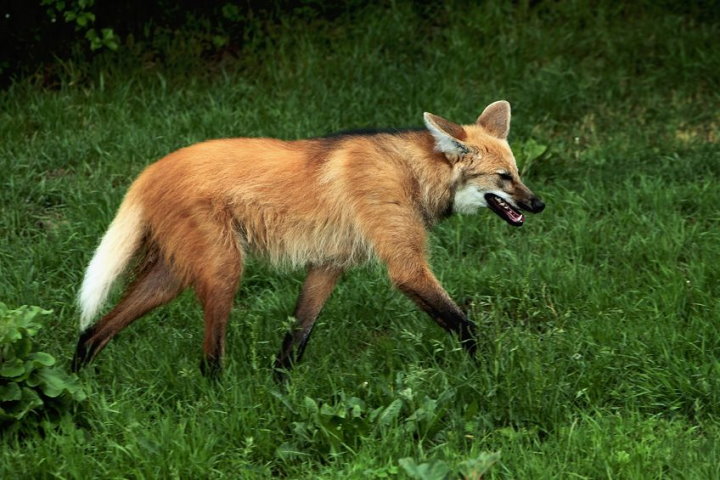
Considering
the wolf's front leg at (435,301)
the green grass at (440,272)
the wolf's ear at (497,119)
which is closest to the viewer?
the green grass at (440,272)

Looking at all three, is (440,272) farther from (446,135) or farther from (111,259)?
(111,259)

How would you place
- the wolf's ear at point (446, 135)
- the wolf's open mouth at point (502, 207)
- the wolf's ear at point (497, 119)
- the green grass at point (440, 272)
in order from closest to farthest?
the green grass at point (440, 272) → the wolf's ear at point (446, 135) → the wolf's open mouth at point (502, 207) → the wolf's ear at point (497, 119)

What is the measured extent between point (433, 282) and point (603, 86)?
3.03m

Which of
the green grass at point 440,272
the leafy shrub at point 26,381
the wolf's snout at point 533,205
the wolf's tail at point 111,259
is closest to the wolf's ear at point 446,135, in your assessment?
the wolf's snout at point 533,205

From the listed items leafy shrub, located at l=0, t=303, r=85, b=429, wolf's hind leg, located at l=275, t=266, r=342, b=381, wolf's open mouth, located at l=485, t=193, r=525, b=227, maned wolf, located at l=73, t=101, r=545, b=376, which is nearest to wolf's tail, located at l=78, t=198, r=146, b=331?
maned wolf, located at l=73, t=101, r=545, b=376

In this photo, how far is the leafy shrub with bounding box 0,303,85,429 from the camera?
3367 millimetres

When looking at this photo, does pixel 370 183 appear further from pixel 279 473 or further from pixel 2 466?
pixel 2 466

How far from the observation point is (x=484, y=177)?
4191mm

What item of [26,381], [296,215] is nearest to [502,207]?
[296,215]

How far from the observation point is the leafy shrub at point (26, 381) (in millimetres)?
3367

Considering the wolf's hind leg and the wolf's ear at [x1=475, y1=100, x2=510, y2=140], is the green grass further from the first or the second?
the wolf's ear at [x1=475, y1=100, x2=510, y2=140]

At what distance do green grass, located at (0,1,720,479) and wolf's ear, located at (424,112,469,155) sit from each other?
63 cm

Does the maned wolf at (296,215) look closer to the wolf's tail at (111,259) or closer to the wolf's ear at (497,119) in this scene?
the wolf's tail at (111,259)

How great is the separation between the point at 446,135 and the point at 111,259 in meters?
1.40
